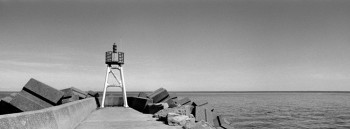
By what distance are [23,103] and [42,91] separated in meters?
0.84

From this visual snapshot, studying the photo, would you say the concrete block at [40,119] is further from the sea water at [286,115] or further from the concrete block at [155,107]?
the sea water at [286,115]

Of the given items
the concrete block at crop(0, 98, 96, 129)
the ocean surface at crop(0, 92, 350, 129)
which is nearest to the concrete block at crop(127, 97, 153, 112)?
the ocean surface at crop(0, 92, 350, 129)

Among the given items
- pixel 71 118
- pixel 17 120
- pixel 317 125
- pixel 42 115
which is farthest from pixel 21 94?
pixel 317 125

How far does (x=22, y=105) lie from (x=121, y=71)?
10.3 meters

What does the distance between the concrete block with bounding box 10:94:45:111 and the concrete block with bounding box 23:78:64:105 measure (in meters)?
0.59

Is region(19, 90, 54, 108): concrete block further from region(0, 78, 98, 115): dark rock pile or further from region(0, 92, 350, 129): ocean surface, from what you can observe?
region(0, 92, 350, 129): ocean surface

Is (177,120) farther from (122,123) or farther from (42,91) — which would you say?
(42,91)

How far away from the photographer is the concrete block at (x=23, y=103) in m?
6.62

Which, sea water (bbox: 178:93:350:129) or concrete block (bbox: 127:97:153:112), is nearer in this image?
concrete block (bbox: 127:97:153:112)

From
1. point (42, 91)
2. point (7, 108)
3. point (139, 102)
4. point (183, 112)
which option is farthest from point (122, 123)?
point (139, 102)

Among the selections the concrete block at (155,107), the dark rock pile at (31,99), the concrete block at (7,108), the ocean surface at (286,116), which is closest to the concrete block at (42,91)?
the dark rock pile at (31,99)

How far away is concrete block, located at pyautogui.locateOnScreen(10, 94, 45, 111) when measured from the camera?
21.7 feet

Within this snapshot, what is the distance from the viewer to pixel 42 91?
7.52 meters

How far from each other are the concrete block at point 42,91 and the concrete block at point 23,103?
586 mm
